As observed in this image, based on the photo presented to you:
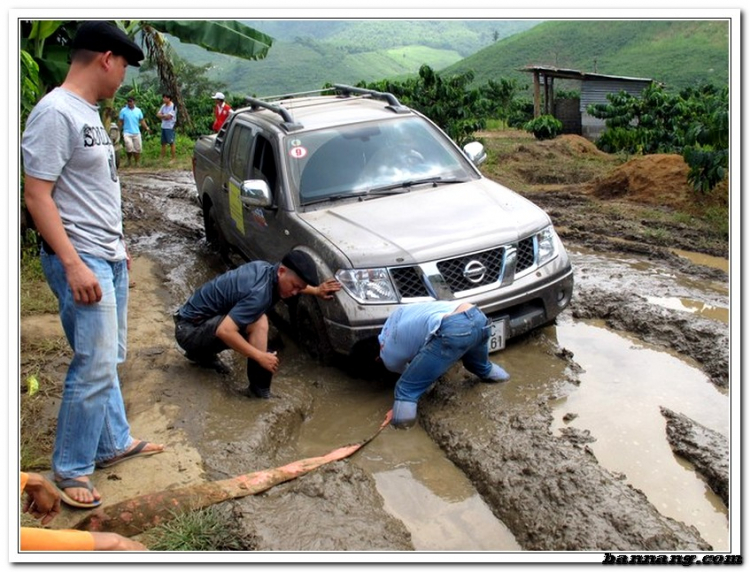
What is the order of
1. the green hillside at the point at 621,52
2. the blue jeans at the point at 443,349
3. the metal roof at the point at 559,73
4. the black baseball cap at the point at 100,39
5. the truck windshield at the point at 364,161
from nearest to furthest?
the black baseball cap at the point at 100,39
the blue jeans at the point at 443,349
the truck windshield at the point at 364,161
the metal roof at the point at 559,73
the green hillside at the point at 621,52

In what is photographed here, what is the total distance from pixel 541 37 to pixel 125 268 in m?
91.4

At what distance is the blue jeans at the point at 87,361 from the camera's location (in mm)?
3689

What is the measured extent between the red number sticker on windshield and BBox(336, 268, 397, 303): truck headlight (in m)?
1.53

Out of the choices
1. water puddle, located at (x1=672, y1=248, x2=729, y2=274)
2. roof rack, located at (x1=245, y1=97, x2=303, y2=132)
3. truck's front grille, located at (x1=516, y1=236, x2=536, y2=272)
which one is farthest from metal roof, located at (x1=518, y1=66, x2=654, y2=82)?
truck's front grille, located at (x1=516, y1=236, x2=536, y2=272)

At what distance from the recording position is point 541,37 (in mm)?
88438

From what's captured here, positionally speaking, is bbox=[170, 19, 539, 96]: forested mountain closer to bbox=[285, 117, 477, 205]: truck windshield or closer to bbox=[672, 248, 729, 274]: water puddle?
bbox=[672, 248, 729, 274]: water puddle

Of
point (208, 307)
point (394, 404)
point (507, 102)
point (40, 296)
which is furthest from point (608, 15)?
point (507, 102)

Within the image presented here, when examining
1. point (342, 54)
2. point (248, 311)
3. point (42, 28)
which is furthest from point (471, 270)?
point (342, 54)

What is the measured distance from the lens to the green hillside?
66625 mm

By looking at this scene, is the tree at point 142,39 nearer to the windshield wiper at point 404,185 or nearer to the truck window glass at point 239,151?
the truck window glass at point 239,151

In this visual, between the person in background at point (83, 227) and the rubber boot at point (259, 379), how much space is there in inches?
46.0

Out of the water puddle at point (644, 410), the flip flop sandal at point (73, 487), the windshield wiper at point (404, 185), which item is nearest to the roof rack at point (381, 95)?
the windshield wiper at point (404, 185)

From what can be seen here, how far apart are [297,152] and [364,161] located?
55 cm

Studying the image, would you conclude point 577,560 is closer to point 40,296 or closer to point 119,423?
point 119,423
